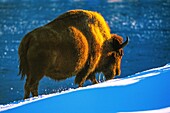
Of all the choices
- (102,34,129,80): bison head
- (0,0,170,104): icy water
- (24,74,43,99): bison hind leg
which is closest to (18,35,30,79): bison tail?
(24,74,43,99): bison hind leg

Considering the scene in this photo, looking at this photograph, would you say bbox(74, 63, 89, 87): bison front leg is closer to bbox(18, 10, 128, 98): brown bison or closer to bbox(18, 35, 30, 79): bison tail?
bbox(18, 10, 128, 98): brown bison

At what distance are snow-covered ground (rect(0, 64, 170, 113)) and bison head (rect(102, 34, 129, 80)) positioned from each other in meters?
2.82

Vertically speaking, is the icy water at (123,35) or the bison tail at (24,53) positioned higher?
the bison tail at (24,53)

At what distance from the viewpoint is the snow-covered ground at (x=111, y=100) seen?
551 cm

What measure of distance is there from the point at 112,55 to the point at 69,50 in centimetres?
157

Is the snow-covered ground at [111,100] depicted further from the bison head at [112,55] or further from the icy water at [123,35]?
the icy water at [123,35]

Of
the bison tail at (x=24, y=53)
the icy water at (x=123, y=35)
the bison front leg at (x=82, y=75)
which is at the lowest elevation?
the icy water at (x=123, y=35)

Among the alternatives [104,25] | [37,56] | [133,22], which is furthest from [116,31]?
[37,56]

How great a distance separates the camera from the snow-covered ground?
551 centimetres

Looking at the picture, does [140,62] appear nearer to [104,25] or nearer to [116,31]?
[104,25]

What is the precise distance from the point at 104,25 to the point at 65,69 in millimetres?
1531

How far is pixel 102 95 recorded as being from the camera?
5.89 meters

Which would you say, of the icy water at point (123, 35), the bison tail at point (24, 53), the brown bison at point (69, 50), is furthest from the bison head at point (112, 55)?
the icy water at point (123, 35)

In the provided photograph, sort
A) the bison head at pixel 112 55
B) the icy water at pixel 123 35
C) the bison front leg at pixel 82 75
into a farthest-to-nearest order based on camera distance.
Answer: the icy water at pixel 123 35 → the bison head at pixel 112 55 → the bison front leg at pixel 82 75
